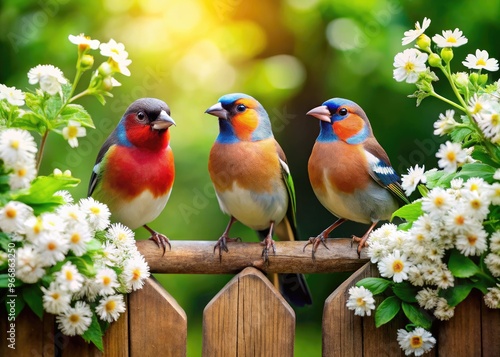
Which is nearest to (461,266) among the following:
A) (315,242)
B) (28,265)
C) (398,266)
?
(398,266)

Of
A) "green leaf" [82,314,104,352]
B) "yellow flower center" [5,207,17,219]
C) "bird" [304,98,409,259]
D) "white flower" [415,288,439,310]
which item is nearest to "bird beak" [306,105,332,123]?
"bird" [304,98,409,259]

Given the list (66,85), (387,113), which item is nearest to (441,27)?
(387,113)

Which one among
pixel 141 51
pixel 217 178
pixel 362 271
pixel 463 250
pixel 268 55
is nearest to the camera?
pixel 463 250

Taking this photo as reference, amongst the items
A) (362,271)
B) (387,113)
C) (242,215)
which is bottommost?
(362,271)

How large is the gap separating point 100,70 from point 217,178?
83cm

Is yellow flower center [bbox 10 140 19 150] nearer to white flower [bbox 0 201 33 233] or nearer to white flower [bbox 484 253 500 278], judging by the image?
white flower [bbox 0 201 33 233]

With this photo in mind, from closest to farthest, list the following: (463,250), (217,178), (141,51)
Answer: (463,250)
(217,178)
(141,51)

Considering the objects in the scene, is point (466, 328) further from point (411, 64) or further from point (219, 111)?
point (219, 111)

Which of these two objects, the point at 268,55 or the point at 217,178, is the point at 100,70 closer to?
the point at 217,178

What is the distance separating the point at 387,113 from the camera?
4.52 meters

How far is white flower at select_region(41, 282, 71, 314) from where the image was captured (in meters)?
2.28

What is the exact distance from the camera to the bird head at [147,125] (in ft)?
9.25

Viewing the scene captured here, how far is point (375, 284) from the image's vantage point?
2.52 m

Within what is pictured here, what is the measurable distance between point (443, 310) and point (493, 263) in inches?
9.3
